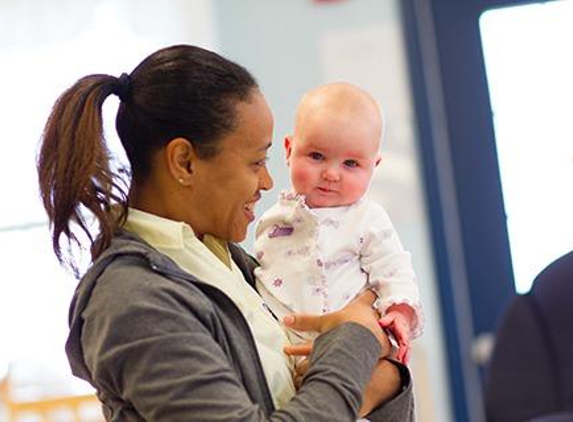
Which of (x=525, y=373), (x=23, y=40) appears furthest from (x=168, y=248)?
(x=23, y=40)

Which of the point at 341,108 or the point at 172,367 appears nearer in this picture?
the point at 172,367

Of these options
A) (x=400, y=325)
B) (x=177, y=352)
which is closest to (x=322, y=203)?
(x=400, y=325)

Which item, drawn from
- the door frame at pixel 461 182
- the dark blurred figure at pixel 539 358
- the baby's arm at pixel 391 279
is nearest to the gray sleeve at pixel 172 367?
the baby's arm at pixel 391 279

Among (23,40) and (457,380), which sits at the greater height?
(23,40)

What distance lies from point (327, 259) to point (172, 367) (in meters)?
0.44

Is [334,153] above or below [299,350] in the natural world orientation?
above

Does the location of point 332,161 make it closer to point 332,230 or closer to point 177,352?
point 332,230

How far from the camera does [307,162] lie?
1.60 metres

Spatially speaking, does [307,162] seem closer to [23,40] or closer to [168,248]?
[168,248]

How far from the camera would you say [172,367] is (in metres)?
1.16

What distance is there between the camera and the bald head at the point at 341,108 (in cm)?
161

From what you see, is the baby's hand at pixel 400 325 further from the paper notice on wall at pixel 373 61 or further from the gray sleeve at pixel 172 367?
the paper notice on wall at pixel 373 61

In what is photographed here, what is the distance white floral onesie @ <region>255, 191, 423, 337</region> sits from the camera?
1.52 m

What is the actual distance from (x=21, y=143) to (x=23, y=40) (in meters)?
0.35
